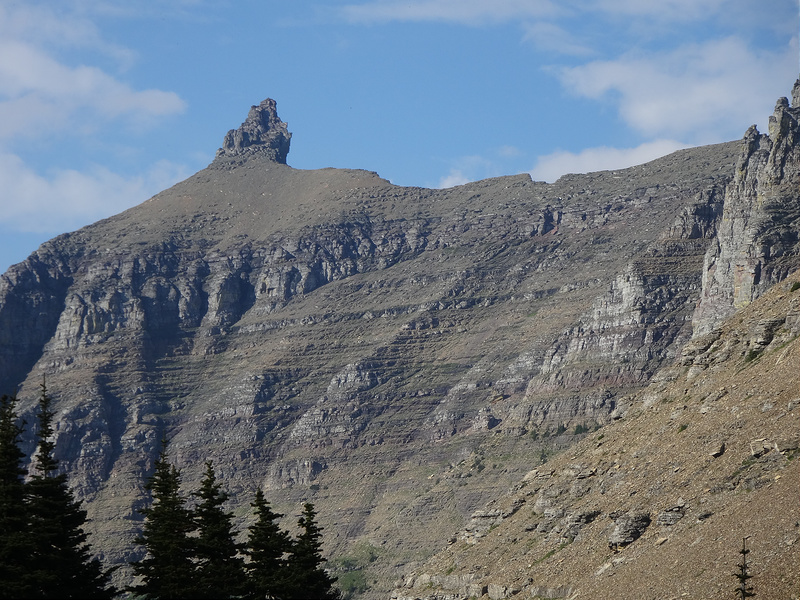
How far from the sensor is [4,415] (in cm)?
6781

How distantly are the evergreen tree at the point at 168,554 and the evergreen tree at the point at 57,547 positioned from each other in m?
2.63

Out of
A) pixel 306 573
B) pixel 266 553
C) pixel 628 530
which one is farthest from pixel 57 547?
pixel 628 530

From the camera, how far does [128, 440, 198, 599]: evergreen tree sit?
69.4m

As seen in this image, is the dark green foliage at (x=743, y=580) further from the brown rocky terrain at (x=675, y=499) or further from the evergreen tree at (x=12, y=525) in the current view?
the evergreen tree at (x=12, y=525)

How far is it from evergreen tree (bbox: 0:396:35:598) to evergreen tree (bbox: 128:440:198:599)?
7168 millimetres

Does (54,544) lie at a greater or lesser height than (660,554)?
greater

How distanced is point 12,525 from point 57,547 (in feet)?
8.73

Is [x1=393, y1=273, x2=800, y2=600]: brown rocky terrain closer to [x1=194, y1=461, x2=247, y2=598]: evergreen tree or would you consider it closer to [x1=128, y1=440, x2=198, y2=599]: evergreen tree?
[x1=194, y1=461, x2=247, y2=598]: evergreen tree

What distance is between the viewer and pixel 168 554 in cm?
7081

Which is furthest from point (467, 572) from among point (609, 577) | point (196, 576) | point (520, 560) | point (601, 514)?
point (196, 576)

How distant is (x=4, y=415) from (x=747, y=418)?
42475 millimetres

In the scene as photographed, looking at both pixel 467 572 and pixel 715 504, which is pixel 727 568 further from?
pixel 467 572

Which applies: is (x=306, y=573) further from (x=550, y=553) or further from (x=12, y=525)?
(x=550, y=553)

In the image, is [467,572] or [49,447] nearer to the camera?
[49,447]
